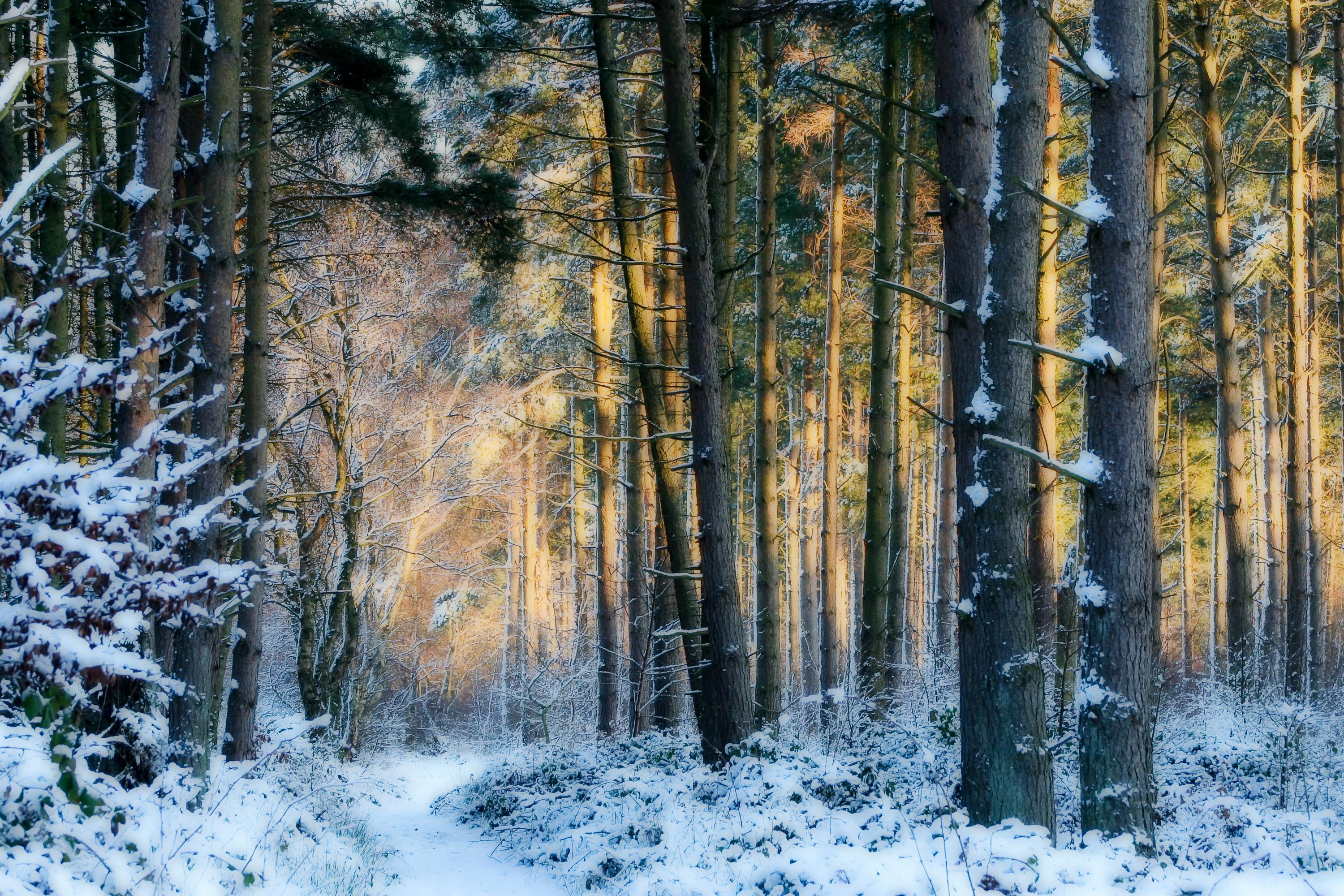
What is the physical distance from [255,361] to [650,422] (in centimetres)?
372

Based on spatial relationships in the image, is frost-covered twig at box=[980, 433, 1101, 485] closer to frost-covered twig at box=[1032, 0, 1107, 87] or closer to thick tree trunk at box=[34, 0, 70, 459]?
frost-covered twig at box=[1032, 0, 1107, 87]

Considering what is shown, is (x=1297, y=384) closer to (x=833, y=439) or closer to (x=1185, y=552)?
(x=833, y=439)

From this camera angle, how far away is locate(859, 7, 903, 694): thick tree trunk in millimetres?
11500

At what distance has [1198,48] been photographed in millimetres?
12117

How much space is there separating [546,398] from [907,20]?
35.3 ft

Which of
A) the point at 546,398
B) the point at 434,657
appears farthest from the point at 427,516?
the point at 434,657

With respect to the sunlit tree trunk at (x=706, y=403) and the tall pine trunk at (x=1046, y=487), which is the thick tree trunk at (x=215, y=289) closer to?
the sunlit tree trunk at (x=706, y=403)

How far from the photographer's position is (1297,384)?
42.5 feet

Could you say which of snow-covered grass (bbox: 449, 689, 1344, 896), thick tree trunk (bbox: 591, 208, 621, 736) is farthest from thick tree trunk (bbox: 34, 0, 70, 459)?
thick tree trunk (bbox: 591, 208, 621, 736)

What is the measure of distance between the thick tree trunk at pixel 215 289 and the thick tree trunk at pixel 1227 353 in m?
10.3

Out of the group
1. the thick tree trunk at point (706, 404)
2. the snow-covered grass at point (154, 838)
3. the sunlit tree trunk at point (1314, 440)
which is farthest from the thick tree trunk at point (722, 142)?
the sunlit tree trunk at point (1314, 440)

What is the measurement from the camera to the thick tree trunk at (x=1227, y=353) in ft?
39.4

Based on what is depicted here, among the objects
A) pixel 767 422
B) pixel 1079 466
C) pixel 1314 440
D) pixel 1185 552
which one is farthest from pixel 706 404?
pixel 1185 552

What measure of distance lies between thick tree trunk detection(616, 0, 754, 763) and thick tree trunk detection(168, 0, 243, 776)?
133 inches
